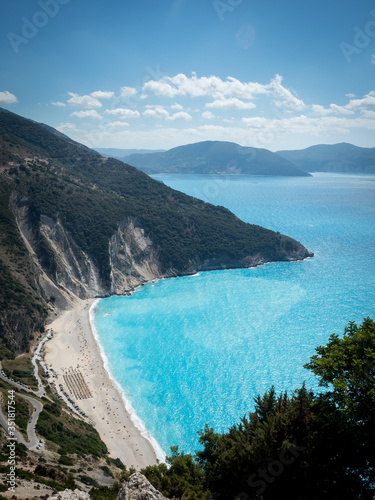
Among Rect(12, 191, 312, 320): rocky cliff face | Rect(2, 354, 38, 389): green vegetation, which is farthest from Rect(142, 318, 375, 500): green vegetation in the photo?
Rect(12, 191, 312, 320): rocky cliff face

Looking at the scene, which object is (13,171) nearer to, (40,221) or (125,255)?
(40,221)

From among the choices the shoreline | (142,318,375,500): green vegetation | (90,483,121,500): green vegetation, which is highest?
(142,318,375,500): green vegetation

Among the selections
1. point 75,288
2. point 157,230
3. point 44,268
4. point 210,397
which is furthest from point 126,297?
point 210,397

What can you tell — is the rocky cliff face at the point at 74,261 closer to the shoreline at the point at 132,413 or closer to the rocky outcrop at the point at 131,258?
the rocky outcrop at the point at 131,258

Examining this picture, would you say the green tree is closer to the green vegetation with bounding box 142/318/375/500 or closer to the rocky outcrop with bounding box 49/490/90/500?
the green vegetation with bounding box 142/318/375/500

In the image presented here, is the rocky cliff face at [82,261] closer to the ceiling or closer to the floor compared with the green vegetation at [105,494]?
closer to the ceiling

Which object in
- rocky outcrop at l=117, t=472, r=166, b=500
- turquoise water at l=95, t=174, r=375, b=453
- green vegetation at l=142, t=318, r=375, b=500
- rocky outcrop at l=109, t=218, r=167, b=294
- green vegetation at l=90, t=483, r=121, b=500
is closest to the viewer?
rocky outcrop at l=117, t=472, r=166, b=500

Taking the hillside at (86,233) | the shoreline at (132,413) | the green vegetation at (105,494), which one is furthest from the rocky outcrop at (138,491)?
the hillside at (86,233)
